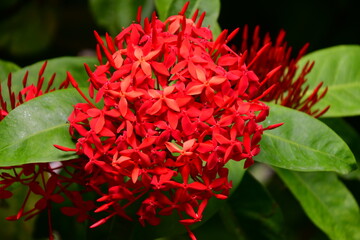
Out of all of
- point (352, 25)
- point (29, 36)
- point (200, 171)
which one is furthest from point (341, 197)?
point (29, 36)

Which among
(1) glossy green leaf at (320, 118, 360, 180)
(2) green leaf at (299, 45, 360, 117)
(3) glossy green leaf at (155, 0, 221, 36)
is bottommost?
(1) glossy green leaf at (320, 118, 360, 180)

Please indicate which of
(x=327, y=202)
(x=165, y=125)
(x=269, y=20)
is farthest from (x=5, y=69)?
(x=269, y=20)

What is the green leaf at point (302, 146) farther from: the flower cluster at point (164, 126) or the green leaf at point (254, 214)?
the green leaf at point (254, 214)

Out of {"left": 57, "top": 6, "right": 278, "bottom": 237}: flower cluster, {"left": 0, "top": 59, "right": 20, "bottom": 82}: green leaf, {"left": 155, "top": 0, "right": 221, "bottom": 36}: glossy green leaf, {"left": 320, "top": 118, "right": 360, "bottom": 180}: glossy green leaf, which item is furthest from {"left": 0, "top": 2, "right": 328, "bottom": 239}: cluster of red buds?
{"left": 320, "top": 118, "right": 360, "bottom": 180}: glossy green leaf

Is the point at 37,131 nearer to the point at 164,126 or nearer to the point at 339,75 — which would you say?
the point at 164,126

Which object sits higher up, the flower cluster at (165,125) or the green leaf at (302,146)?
the flower cluster at (165,125)

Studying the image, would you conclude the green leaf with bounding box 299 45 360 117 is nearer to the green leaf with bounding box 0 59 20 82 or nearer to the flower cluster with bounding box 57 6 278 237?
the flower cluster with bounding box 57 6 278 237

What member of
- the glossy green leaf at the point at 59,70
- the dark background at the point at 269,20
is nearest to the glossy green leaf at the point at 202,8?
the glossy green leaf at the point at 59,70
